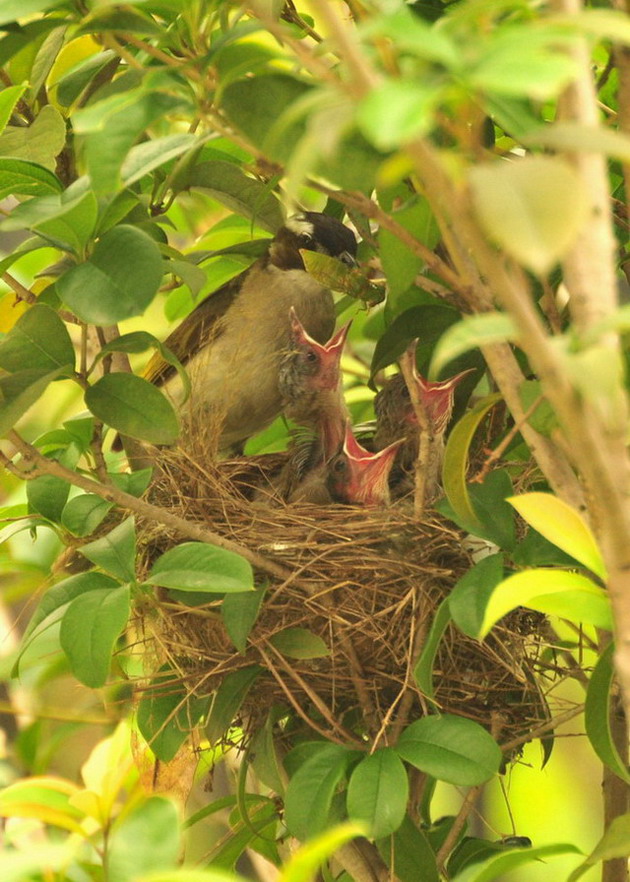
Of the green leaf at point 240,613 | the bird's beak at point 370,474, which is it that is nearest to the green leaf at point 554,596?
the green leaf at point 240,613

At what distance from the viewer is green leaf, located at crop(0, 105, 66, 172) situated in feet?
4.57

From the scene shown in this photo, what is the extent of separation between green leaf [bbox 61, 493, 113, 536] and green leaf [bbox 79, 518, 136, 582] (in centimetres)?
8

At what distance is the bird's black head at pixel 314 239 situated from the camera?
217 centimetres

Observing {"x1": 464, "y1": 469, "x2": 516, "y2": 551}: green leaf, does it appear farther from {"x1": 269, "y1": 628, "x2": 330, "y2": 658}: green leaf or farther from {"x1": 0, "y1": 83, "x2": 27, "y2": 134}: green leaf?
{"x1": 0, "y1": 83, "x2": 27, "y2": 134}: green leaf

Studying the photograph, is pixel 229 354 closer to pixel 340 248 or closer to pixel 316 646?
pixel 340 248

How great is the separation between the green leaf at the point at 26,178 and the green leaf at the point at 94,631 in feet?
1.46

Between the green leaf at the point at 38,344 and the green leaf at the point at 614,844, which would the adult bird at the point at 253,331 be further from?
the green leaf at the point at 614,844

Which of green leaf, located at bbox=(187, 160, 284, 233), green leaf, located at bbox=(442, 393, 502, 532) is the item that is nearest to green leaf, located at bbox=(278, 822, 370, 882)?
green leaf, located at bbox=(442, 393, 502, 532)

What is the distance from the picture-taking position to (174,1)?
3.58 ft

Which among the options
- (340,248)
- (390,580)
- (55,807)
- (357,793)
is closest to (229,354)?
(340,248)

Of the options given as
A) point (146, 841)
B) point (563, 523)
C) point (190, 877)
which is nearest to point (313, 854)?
point (190, 877)

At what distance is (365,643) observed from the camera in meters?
1.63

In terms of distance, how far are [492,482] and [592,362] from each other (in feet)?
2.41

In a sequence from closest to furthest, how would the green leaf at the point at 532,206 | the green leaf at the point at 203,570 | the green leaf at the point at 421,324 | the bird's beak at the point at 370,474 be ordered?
the green leaf at the point at 532,206 → the green leaf at the point at 203,570 → the green leaf at the point at 421,324 → the bird's beak at the point at 370,474
